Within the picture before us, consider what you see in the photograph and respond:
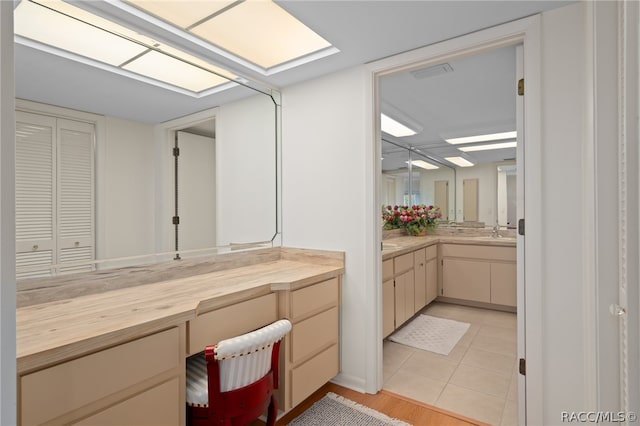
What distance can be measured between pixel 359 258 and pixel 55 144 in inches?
69.2

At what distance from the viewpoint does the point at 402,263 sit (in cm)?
309

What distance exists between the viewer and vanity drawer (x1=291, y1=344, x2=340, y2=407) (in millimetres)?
1837

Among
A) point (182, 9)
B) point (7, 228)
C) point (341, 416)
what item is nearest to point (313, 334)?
point (341, 416)

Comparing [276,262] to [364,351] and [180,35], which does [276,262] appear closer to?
[364,351]

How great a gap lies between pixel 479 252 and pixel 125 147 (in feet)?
12.2

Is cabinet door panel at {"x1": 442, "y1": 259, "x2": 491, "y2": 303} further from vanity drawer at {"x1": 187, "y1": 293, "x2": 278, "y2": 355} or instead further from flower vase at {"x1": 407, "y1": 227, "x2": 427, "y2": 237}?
vanity drawer at {"x1": 187, "y1": 293, "x2": 278, "y2": 355}

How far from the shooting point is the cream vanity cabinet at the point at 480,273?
3.65 metres

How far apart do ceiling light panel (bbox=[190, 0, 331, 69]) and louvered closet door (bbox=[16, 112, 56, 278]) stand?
946 mm

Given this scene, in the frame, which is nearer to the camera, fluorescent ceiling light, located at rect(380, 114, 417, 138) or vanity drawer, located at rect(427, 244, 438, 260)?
fluorescent ceiling light, located at rect(380, 114, 417, 138)

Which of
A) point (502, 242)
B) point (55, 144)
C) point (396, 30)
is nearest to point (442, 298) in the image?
point (502, 242)

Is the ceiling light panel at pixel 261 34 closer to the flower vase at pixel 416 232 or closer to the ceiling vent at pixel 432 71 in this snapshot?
the ceiling vent at pixel 432 71

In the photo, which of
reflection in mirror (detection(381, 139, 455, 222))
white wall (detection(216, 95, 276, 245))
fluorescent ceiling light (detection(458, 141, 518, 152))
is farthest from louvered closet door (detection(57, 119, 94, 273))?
fluorescent ceiling light (detection(458, 141, 518, 152))

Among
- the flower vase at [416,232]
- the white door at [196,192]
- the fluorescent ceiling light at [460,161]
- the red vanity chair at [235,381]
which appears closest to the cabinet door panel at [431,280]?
the flower vase at [416,232]

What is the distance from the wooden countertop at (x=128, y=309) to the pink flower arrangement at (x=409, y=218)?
7.56ft
